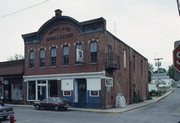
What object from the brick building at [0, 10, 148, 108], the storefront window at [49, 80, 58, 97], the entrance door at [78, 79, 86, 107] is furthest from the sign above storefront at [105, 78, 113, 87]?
the storefront window at [49, 80, 58, 97]

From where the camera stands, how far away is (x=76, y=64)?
25.5m

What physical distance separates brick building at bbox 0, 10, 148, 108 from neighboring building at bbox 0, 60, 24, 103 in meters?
1.47

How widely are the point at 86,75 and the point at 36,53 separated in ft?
29.8

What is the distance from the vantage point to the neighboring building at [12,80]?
103 feet

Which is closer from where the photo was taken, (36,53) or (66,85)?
(66,85)

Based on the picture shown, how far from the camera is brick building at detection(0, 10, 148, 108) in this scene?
23.9 meters

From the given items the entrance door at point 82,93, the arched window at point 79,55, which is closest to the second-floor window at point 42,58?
the arched window at point 79,55

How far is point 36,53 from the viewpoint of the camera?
29703 mm

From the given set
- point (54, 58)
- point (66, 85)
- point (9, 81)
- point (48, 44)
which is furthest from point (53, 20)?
point (9, 81)

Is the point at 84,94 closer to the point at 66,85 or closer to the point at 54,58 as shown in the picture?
the point at 66,85

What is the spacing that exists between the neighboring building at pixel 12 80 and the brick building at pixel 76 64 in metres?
1.47

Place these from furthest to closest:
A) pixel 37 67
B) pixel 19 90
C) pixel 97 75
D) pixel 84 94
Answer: pixel 19 90, pixel 37 67, pixel 84 94, pixel 97 75

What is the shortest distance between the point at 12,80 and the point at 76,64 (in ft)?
42.3

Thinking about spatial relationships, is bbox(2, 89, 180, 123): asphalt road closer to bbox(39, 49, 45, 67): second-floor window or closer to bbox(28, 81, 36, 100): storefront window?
bbox(28, 81, 36, 100): storefront window
